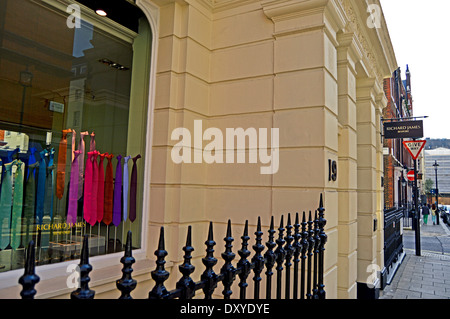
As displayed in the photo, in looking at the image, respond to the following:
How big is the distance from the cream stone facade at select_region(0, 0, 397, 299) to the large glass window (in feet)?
0.93

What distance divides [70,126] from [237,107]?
2247mm

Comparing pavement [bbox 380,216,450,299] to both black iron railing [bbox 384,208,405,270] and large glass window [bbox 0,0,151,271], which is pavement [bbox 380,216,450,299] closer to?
black iron railing [bbox 384,208,405,270]

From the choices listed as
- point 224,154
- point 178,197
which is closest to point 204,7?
point 224,154

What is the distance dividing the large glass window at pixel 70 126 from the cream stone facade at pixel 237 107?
0.93 feet

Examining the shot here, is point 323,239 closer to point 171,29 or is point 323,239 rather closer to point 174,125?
point 174,125

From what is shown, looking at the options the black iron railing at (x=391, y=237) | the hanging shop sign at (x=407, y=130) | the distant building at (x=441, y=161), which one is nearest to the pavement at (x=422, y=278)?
the black iron railing at (x=391, y=237)

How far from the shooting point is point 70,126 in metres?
3.83

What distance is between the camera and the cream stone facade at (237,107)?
12.7 ft

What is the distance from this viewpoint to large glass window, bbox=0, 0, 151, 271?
3.23 metres

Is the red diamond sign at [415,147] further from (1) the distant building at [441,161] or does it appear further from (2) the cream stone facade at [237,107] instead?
(1) the distant building at [441,161]

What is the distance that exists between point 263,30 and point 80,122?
284 centimetres

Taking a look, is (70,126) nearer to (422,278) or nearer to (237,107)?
(237,107)

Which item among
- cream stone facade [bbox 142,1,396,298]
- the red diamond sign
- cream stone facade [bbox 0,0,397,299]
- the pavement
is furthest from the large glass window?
the red diamond sign
